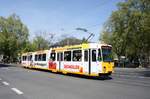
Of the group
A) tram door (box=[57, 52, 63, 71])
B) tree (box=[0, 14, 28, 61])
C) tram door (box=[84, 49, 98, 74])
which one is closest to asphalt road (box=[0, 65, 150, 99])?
tram door (box=[84, 49, 98, 74])

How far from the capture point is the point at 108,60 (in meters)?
25.0

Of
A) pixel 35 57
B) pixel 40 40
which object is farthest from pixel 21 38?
pixel 35 57

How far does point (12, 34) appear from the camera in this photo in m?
83.1

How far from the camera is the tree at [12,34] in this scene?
81438 mm

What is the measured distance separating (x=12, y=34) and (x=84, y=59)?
59.7 m

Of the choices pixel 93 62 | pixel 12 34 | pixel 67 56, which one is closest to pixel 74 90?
pixel 93 62

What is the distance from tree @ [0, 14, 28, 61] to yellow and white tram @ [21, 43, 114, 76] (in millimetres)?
48058

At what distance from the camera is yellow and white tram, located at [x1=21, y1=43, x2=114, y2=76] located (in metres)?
24.6

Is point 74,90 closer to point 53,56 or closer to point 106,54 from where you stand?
point 106,54

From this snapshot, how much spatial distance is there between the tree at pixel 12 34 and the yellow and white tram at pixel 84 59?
4806 cm

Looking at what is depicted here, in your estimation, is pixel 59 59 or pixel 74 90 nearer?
pixel 74 90

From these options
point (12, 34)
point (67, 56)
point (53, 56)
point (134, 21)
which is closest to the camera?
point (67, 56)

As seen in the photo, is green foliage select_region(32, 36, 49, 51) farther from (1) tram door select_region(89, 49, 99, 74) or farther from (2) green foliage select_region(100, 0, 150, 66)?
(1) tram door select_region(89, 49, 99, 74)

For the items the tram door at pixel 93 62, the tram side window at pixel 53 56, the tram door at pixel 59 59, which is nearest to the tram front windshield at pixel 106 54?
the tram door at pixel 93 62
